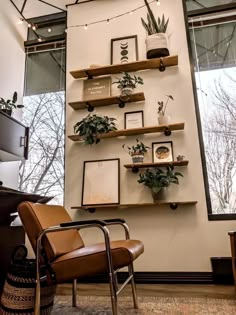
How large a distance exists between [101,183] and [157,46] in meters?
1.78

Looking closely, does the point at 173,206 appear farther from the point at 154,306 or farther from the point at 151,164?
the point at 154,306

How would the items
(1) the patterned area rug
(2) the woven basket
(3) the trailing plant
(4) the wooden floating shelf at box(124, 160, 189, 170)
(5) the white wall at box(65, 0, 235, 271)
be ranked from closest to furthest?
(2) the woven basket
(1) the patterned area rug
(5) the white wall at box(65, 0, 235, 271)
(4) the wooden floating shelf at box(124, 160, 189, 170)
(3) the trailing plant

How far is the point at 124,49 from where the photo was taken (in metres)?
3.51

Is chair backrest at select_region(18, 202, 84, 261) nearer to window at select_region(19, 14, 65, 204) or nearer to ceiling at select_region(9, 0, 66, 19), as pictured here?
window at select_region(19, 14, 65, 204)

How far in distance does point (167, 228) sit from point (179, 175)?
586 millimetres

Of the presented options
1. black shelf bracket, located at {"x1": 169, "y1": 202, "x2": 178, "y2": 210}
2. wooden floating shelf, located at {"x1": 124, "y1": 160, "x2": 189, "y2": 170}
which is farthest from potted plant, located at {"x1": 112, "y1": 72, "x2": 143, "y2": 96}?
black shelf bracket, located at {"x1": 169, "y1": 202, "x2": 178, "y2": 210}

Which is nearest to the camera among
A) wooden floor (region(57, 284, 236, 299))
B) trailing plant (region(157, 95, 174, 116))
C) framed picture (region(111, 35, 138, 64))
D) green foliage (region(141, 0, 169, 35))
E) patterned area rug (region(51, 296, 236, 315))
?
patterned area rug (region(51, 296, 236, 315))

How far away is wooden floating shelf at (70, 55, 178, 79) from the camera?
3230 millimetres

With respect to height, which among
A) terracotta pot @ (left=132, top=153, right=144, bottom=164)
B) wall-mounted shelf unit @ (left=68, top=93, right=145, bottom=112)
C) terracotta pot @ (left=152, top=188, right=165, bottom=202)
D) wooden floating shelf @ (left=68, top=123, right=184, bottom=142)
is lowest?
terracotta pot @ (left=152, top=188, right=165, bottom=202)

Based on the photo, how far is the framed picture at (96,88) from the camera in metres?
3.36

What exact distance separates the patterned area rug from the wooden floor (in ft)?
0.45

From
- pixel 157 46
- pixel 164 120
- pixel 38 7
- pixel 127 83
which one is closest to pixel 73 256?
pixel 164 120

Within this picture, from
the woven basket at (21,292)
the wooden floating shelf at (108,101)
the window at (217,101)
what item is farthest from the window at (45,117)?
the window at (217,101)

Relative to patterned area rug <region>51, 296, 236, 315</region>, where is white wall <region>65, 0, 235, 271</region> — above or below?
above
